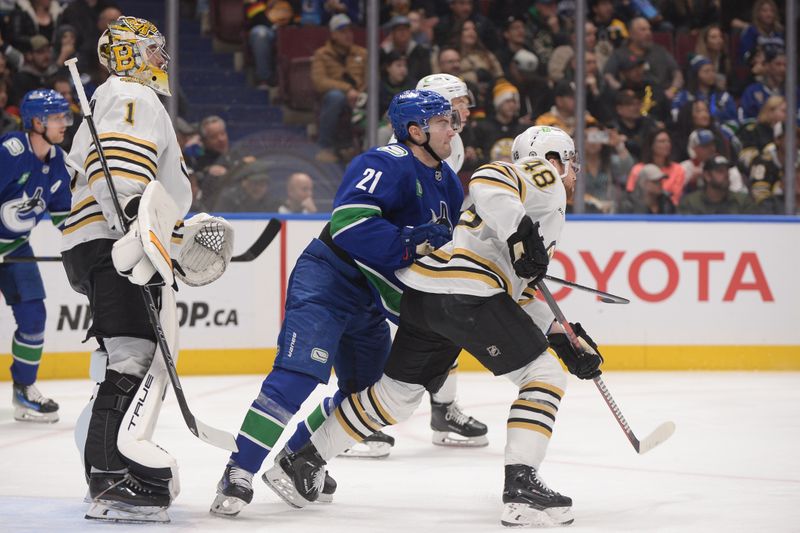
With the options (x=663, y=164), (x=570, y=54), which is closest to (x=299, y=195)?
(x=570, y=54)

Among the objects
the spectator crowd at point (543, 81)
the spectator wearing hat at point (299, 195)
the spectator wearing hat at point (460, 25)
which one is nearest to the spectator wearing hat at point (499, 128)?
the spectator crowd at point (543, 81)

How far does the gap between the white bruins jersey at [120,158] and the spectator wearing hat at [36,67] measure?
12.4 ft

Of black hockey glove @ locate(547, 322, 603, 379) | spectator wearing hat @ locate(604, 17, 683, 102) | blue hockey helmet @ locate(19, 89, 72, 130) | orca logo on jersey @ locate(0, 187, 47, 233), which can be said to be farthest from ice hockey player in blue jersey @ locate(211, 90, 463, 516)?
spectator wearing hat @ locate(604, 17, 683, 102)

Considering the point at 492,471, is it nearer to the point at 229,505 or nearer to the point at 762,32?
the point at 229,505

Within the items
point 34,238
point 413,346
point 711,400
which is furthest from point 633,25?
point 413,346

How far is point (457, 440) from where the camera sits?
4188mm

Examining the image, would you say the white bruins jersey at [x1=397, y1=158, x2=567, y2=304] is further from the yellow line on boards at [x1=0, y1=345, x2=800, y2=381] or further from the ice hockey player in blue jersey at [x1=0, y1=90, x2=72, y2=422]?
the yellow line on boards at [x1=0, y1=345, x2=800, y2=381]

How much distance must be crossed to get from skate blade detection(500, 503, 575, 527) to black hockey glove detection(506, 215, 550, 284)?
545mm

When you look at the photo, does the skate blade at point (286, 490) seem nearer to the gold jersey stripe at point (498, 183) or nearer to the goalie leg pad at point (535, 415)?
the goalie leg pad at point (535, 415)

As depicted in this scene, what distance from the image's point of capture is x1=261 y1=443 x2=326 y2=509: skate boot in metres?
3.08

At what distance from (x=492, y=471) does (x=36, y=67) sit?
13.0ft

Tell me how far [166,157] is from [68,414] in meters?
2.14

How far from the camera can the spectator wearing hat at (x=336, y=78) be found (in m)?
6.82

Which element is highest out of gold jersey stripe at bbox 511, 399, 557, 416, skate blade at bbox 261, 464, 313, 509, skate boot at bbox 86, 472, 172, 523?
gold jersey stripe at bbox 511, 399, 557, 416
